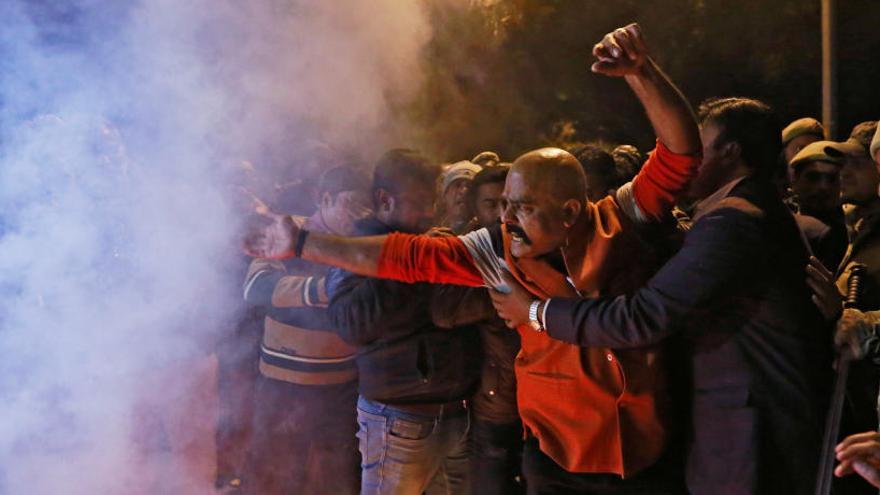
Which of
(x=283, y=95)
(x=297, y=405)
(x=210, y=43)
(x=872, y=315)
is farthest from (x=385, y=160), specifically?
(x=872, y=315)

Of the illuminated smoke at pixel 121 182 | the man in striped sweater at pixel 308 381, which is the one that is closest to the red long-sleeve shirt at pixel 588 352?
the illuminated smoke at pixel 121 182

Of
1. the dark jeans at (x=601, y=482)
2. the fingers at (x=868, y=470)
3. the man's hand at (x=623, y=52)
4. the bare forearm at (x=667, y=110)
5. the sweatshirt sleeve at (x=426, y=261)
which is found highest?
the man's hand at (x=623, y=52)

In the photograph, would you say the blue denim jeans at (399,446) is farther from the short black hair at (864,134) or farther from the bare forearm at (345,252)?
the short black hair at (864,134)

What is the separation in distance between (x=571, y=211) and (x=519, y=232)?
218 millimetres

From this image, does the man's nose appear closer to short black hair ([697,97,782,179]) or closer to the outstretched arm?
the outstretched arm

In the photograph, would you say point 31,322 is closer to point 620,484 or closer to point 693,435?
point 620,484

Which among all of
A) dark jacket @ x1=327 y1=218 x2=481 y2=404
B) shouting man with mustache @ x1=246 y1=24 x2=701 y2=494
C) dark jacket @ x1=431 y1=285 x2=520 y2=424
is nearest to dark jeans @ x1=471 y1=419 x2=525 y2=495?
dark jacket @ x1=431 y1=285 x2=520 y2=424

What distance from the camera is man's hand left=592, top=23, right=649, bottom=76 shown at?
291 cm

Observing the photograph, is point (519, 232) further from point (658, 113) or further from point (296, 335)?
point (296, 335)

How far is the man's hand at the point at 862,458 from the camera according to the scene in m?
2.44

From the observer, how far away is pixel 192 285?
4.12 meters

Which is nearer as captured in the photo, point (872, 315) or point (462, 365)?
point (872, 315)

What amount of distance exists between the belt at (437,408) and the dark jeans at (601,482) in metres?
0.80

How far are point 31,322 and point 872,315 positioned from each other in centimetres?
354
